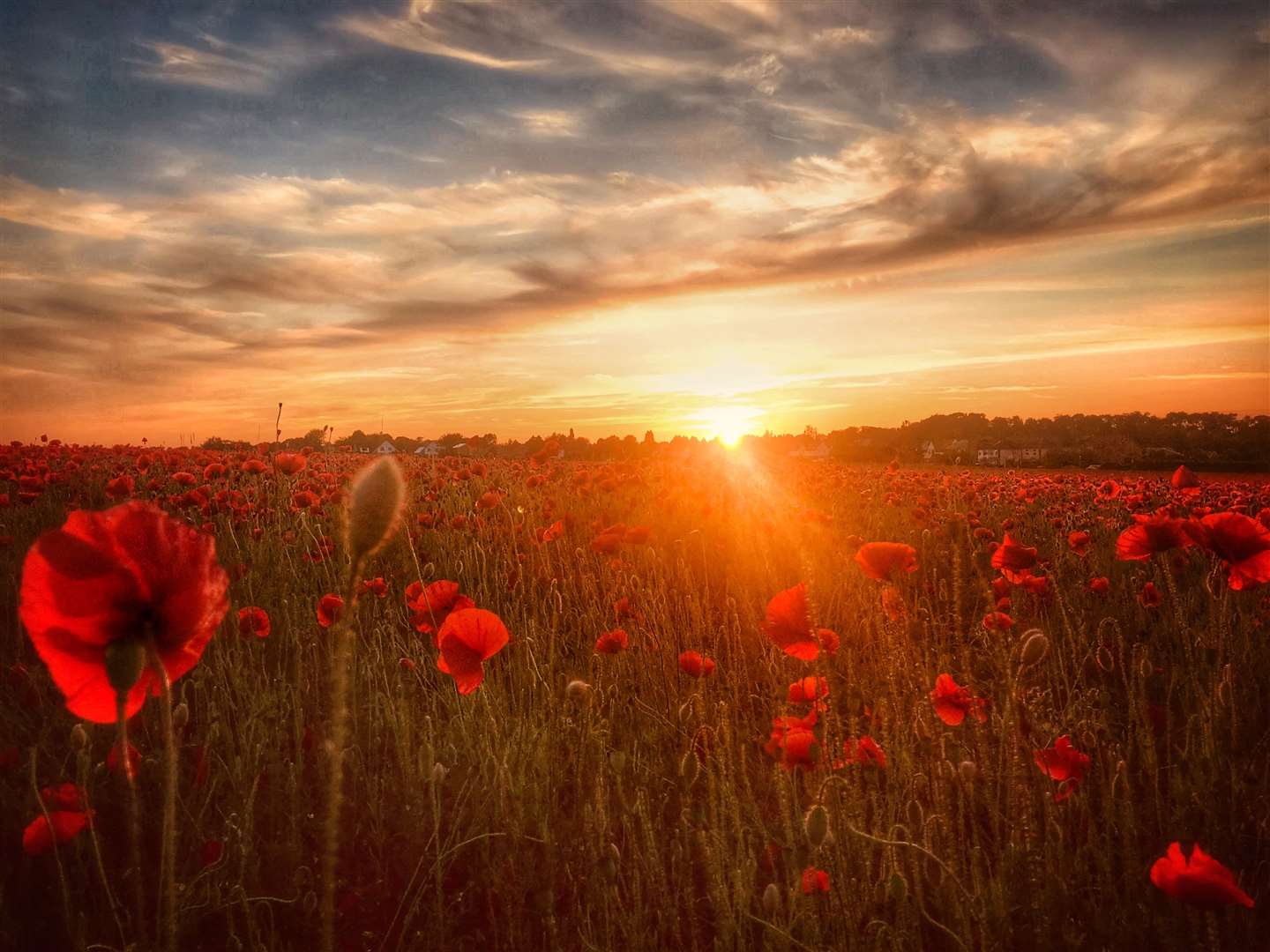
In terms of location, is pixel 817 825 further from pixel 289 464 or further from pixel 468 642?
pixel 289 464

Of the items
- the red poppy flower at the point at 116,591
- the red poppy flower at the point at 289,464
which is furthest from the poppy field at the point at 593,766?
the red poppy flower at the point at 289,464

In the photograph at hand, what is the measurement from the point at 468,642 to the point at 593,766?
608 millimetres

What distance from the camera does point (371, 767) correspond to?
7.82 ft

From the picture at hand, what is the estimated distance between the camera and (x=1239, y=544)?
2.60 m

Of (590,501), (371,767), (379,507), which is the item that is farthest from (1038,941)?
(590,501)

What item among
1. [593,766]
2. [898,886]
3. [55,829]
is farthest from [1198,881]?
[55,829]

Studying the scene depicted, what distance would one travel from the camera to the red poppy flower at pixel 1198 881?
1.32m

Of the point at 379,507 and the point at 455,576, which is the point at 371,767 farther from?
the point at 455,576

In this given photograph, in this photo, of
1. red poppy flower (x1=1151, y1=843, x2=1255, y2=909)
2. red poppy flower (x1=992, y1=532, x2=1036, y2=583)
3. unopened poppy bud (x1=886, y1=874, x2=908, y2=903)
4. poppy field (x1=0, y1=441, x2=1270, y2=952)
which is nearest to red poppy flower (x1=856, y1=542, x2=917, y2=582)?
poppy field (x1=0, y1=441, x2=1270, y2=952)

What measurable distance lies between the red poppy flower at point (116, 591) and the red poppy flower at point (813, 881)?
1291mm

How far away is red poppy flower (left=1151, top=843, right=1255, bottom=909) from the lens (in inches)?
52.1

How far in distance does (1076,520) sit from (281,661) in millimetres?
6135

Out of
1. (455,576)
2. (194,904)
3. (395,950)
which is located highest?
(455,576)

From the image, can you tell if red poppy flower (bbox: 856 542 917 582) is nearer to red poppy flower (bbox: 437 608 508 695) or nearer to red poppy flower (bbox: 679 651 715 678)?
red poppy flower (bbox: 679 651 715 678)
